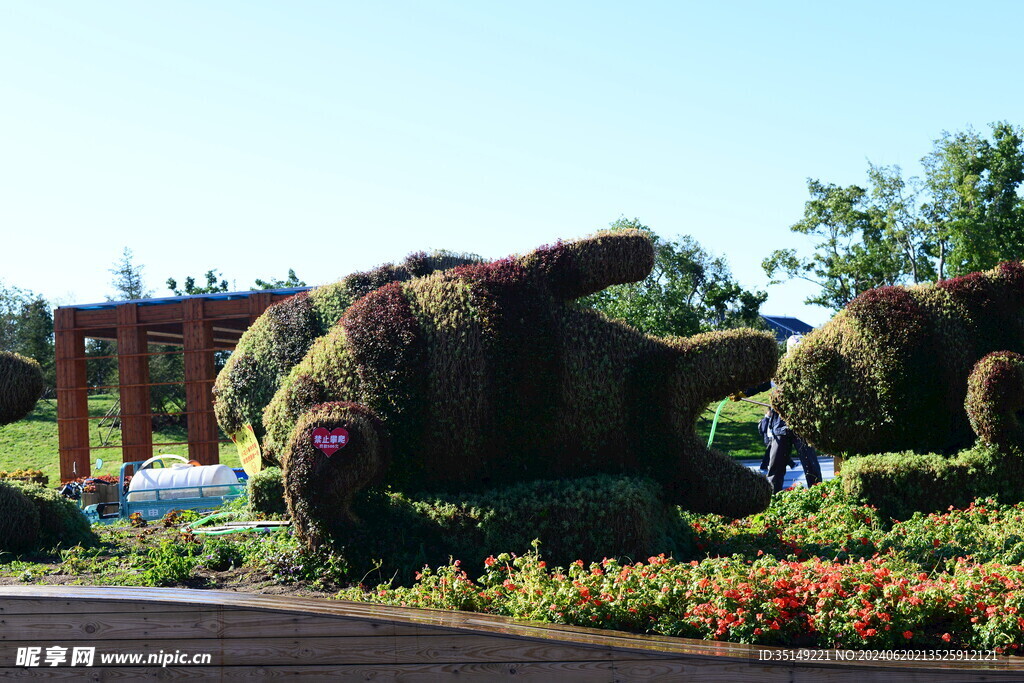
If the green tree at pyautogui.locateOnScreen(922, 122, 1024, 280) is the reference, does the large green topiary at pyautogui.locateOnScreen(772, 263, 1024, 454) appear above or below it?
below

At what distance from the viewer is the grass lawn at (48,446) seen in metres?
28.6

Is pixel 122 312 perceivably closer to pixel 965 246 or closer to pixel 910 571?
pixel 910 571

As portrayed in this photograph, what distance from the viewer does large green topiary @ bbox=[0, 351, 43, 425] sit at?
7.81m

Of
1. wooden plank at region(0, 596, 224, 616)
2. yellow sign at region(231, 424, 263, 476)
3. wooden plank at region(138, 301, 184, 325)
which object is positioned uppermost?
wooden plank at region(138, 301, 184, 325)

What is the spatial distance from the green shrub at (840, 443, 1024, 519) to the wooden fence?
4.80 metres

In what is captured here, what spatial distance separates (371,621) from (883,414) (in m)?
6.40

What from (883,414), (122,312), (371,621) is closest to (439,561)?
(371,621)

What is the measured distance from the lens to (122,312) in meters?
20.1

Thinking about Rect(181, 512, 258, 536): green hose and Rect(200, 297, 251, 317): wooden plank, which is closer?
Rect(181, 512, 258, 536): green hose

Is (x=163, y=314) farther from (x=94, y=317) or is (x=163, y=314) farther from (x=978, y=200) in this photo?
(x=978, y=200)

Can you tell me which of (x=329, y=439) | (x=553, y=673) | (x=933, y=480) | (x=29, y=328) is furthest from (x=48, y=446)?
(x=553, y=673)

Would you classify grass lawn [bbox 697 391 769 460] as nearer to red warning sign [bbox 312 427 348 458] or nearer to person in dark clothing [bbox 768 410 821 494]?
person in dark clothing [bbox 768 410 821 494]

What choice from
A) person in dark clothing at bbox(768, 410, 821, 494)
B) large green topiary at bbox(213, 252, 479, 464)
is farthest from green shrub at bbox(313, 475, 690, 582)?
person in dark clothing at bbox(768, 410, 821, 494)

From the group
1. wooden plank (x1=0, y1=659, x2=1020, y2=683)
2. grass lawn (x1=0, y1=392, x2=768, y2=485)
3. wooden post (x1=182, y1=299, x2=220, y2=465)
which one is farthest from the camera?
grass lawn (x1=0, y1=392, x2=768, y2=485)
